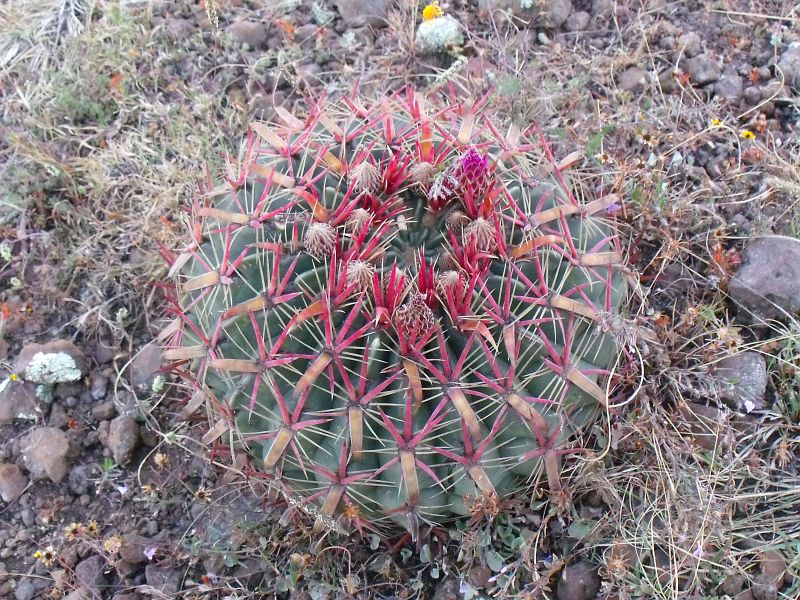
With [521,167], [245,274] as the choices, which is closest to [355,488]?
[245,274]

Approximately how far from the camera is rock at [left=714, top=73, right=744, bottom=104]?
10.7ft

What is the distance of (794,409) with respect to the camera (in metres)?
2.50

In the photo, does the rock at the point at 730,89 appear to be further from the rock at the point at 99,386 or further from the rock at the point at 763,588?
the rock at the point at 99,386

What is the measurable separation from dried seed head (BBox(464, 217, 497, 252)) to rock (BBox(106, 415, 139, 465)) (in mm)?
1592

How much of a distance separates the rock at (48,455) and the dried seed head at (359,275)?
61.8 inches

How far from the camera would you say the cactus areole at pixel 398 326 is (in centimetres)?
190

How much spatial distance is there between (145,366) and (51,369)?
345mm

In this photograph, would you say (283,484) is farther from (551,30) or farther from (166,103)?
(551,30)

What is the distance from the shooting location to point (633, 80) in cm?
338

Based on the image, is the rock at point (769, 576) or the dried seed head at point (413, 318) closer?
the dried seed head at point (413, 318)

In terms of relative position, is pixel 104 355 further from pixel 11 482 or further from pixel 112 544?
pixel 112 544

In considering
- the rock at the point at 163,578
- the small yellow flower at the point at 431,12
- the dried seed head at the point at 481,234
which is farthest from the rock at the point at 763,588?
the small yellow flower at the point at 431,12

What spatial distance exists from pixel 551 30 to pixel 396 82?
30.7 inches

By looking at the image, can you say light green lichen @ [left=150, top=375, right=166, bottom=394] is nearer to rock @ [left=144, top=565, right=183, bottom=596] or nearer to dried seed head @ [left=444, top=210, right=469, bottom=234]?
rock @ [left=144, top=565, right=183, bottom=596]
